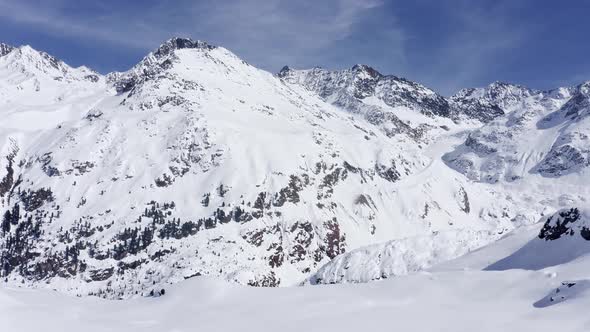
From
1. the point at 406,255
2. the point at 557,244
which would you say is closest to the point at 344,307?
the point at 557,244

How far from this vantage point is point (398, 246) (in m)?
196

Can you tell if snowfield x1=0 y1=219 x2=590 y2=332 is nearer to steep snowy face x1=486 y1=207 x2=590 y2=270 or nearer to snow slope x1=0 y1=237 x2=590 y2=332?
snow slope x1=0 y1=237 x2=590 y2=332

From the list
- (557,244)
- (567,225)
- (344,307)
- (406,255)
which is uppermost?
(567,225)

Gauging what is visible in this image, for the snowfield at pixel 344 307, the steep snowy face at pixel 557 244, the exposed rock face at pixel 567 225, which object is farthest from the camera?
the exposed rock face at pixel 567 225

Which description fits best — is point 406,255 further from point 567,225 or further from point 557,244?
point 567,225

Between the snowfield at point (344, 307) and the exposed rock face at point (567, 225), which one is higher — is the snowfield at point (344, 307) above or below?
below

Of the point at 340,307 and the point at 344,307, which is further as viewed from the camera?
the point at 344,307

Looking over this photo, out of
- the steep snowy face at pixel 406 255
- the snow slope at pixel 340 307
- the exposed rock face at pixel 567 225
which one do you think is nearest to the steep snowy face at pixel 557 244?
the exposed rock face at pixel 567 225

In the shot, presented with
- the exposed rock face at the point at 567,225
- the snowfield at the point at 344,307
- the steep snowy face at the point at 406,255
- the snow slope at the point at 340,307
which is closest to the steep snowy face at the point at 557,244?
the exposed rock face at the point at 567,225

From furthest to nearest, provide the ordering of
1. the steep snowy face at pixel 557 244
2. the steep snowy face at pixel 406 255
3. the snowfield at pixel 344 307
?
the steep snowy face at pixel 406 255 → the steep snowy face at pixel 557 244 → the snowfield at pixel 344 307

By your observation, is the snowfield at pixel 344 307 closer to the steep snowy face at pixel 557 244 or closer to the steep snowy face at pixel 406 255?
the steep snowy face at pixel 557 244

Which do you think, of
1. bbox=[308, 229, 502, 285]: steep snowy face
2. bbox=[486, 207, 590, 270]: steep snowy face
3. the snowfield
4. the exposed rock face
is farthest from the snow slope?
bbox=[308, 229, 502, 285]: steep snowy face

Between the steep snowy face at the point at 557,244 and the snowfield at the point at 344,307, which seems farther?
the steep snowy face at the point at 557,244

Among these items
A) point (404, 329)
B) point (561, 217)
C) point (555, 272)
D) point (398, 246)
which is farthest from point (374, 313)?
point (398, 246)
